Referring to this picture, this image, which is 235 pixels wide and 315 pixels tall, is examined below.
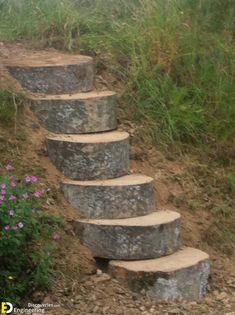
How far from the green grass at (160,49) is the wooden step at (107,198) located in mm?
851

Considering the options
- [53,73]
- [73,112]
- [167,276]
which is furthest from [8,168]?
[53,73]

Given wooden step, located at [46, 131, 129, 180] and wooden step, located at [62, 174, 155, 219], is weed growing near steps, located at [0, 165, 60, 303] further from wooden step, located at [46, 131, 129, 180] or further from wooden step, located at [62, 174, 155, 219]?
wooden step, located at [46, 131, 129, 180]

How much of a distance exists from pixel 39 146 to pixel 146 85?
1264 millimetres

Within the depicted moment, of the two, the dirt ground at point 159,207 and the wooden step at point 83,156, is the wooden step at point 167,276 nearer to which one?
the dirt ground at point 159,207

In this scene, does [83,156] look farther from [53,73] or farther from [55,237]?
[53,73]

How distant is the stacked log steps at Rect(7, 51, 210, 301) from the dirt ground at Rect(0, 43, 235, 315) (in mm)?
84

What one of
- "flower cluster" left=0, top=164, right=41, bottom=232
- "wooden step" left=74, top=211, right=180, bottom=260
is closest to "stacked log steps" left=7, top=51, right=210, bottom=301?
"wooden step" left=74, top=211, right=180, bottom=260

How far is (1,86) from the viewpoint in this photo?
19.8 feet

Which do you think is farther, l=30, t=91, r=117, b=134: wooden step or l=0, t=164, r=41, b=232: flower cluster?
l=30, t=91, r=117, b=134: wooden step

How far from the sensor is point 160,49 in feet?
22.1

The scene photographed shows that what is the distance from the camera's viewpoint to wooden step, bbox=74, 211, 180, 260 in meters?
5.32

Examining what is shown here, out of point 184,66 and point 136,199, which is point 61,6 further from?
point 136,199

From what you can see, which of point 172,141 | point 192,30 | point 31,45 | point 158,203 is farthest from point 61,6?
point 158,203

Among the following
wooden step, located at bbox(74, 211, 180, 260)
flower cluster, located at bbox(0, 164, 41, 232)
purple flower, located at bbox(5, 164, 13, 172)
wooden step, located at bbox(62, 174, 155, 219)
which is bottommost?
wooden step, located at bbox(74, 211, 180, 260)
